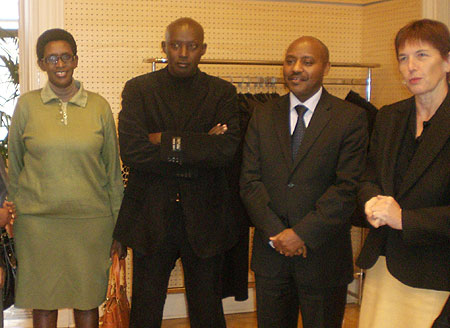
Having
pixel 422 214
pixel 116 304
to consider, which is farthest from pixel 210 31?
pixel 422 214

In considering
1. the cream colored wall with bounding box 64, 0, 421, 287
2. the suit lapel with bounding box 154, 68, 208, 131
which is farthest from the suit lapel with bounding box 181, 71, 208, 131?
the cream colored wall with bounding box 64, 0, 421, 287

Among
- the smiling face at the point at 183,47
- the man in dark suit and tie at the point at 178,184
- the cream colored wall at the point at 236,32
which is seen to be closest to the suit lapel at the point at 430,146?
the man in dark suit and tie at the point at 178,184

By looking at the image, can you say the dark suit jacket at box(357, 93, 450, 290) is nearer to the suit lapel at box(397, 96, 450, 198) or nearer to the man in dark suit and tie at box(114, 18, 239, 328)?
the suit lapel at box(397, 96, 450, 198)

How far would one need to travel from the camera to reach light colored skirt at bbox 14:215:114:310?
2.91m

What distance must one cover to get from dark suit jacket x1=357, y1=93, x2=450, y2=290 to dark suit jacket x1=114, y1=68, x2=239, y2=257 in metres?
0.85

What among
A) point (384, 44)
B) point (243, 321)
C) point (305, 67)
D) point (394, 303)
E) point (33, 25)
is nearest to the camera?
point (394, 303)

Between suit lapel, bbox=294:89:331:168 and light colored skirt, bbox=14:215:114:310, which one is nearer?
suit lapel, bbox=294:89:331:168

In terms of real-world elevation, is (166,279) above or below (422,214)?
below

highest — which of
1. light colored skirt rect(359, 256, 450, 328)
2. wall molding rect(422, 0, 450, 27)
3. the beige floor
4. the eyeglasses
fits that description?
wall molding rect(422, 0, 450, 27)

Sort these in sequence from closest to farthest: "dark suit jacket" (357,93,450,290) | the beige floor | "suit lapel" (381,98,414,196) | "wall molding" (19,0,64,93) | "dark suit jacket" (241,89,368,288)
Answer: "dark suit jacket" (357,93,450,290) → "suit lapel" (381,98,414,196) → "dark suit jacket" (241,89,368,288) → "wall molding" (19,0,64,93) → the beige floor

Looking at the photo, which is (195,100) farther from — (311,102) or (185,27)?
(311,102)

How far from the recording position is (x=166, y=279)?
9.64 ft

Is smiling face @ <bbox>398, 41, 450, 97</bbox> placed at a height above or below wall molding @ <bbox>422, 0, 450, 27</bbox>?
below

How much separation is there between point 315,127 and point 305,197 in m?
0.33
